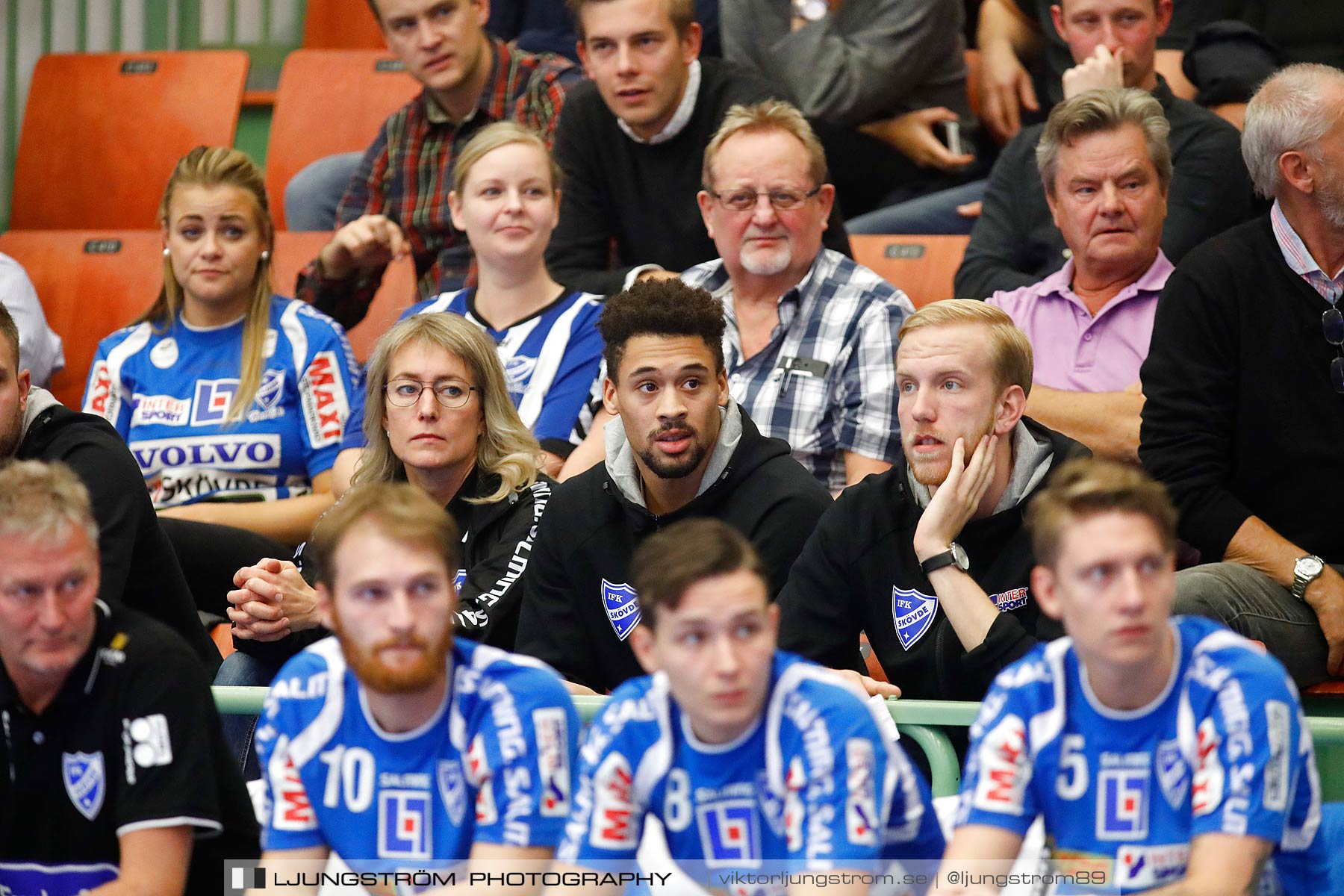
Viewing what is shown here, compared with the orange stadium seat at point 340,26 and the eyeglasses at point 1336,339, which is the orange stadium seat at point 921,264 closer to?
the eyeglasses at point 1336,339

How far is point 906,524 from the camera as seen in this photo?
2910 mm

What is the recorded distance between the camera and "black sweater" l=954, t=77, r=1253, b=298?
151 inches

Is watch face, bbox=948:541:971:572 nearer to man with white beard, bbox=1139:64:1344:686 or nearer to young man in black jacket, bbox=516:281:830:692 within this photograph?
young man in black jacket, bbox=516:281:830:692

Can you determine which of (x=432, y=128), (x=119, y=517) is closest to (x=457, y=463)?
(x=119, y=517)

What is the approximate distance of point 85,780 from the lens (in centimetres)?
228

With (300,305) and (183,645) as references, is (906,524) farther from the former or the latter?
(300,305)

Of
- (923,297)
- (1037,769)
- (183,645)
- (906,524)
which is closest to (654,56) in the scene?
(923,297)

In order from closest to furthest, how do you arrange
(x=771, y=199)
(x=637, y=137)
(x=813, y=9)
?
(x=771, y=199) < (x=637, y=137) < (x=813, y=9)

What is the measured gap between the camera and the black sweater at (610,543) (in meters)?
3.08

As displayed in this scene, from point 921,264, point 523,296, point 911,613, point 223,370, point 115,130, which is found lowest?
point 911,613

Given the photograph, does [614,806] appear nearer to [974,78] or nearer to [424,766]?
[424,766]

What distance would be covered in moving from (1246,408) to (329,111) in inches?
129

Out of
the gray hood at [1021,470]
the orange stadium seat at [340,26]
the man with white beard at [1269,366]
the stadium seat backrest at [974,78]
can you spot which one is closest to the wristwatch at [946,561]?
the gray hood at [1021,470]

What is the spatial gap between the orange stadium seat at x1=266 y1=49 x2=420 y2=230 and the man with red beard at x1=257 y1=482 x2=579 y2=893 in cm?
327
